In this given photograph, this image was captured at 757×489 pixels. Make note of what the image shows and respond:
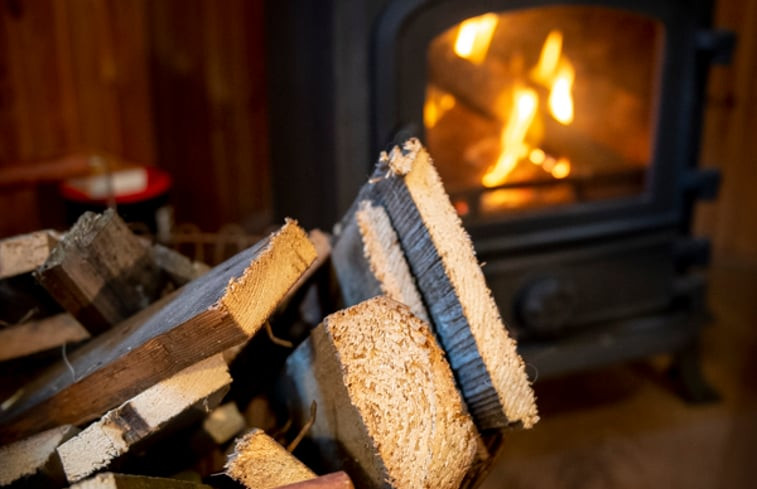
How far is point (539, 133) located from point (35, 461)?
3.59ft

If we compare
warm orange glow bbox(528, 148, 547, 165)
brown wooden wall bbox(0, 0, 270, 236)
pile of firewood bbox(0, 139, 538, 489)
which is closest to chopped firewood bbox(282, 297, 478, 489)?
pile of firewood bbox(0, 139, 538, 489)

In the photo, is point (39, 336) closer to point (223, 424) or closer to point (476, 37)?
point (223, 424)

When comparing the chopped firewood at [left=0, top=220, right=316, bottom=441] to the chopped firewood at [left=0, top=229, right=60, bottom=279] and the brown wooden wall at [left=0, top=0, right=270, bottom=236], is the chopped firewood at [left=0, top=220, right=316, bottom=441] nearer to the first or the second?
the chopped firewood at [left=0, top=229, right=60, bottom=279]

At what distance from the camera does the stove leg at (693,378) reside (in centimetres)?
185

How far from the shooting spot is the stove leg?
1848mm

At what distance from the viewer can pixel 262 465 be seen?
2.39 feet

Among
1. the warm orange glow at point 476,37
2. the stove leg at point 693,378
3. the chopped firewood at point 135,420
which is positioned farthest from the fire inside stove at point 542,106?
the chopped firewood at point 135,420

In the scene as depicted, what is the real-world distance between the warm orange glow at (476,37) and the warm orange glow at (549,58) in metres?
0.11

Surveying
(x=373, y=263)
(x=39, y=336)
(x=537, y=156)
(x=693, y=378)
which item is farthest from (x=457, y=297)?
(x=693, y=378)

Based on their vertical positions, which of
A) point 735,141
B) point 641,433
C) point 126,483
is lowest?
point 641,433

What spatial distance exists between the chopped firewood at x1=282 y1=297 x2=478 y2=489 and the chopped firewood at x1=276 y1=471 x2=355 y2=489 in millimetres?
35

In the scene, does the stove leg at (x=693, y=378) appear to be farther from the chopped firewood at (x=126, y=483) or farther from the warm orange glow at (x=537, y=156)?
the chopped firewood at (x=126, y=483)

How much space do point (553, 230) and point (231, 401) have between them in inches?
33.5

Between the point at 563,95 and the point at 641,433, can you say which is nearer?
the point at 563,95
